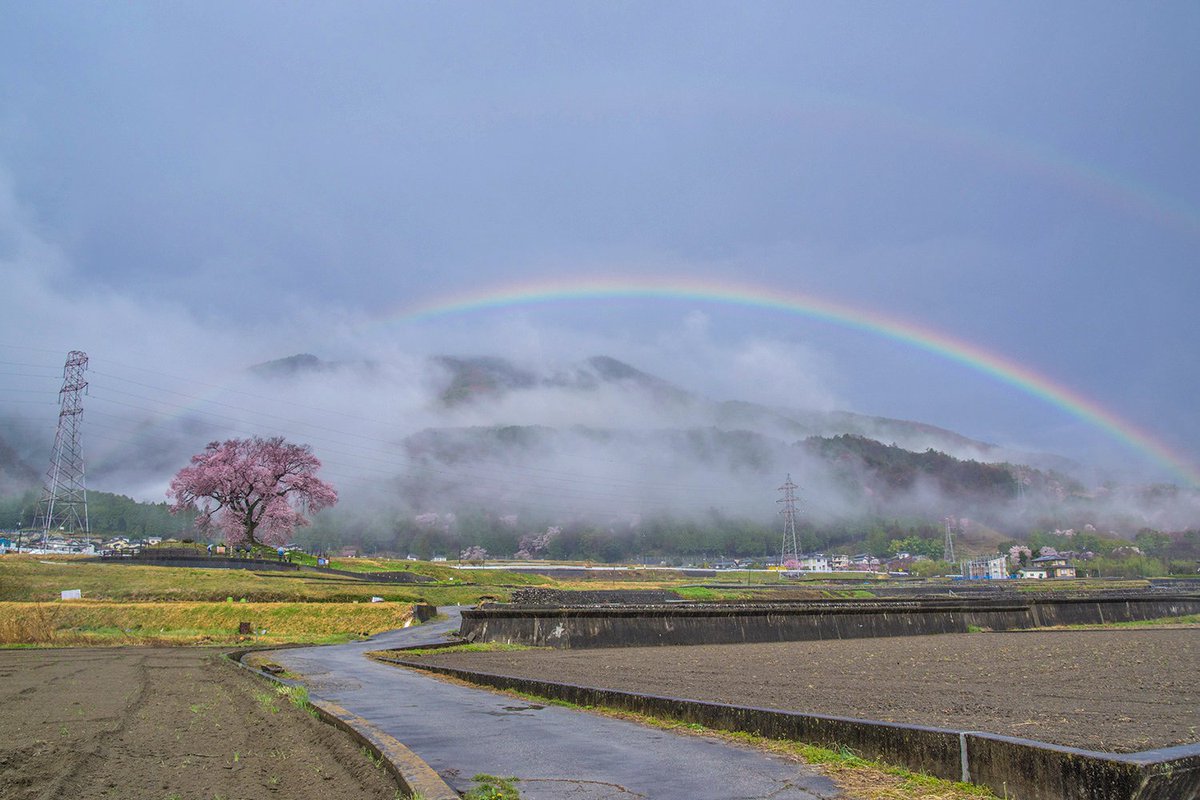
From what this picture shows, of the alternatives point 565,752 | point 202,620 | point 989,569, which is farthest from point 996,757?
point 989,569

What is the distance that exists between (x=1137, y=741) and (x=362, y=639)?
32419 mm

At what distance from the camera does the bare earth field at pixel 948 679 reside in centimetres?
997

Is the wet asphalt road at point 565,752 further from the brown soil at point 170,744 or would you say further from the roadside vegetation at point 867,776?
the brown soil at point 170,744

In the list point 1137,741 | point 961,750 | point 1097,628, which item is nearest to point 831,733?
point 961,750

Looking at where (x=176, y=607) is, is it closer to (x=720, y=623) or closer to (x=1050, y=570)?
(x=720, y=623)

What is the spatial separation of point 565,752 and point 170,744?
571 centimetres

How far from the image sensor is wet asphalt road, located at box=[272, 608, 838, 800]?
7375mm

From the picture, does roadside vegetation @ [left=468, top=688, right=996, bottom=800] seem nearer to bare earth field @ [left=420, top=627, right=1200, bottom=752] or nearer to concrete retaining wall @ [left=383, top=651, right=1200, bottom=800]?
concrete retaining wall @ [left=383, top=651, right=1200, bottom=800]

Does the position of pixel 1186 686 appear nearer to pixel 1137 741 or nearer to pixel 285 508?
pixel 1137 741

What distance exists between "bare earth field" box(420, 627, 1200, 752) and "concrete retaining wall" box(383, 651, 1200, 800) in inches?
52.0

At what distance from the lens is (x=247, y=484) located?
88000 millimetres

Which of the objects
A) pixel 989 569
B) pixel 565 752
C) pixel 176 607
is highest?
pixel 565 752

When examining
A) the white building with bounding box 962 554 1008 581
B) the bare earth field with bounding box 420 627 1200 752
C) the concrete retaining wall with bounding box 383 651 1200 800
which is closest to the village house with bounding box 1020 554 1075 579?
the white building with bounding box 962 554 1008 581

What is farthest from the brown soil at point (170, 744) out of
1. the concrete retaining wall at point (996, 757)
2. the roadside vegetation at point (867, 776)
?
the concrete retaining wall at point (996, 757)
